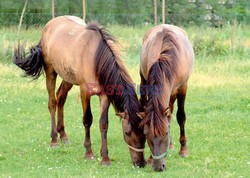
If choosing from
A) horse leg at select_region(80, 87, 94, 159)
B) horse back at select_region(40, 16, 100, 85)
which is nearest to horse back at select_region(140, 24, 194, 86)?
horse back at select_region(40, 16, 100, 85)

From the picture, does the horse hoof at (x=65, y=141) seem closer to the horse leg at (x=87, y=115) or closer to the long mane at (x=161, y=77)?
the horse leg at (x=87, y=115)

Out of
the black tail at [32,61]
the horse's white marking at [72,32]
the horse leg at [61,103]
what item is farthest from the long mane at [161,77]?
the black tail at [32,61]

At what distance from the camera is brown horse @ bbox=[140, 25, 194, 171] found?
20.7ft

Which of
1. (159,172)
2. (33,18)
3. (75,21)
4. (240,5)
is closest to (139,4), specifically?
(33,18)

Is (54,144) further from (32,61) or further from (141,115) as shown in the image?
(141,115)

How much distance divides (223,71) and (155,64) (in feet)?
25.5

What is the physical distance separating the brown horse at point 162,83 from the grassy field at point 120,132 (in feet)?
1.25

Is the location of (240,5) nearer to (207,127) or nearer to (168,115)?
(207,127)

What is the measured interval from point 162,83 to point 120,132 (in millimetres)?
2696

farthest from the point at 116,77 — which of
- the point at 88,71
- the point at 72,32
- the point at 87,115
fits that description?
the point at 72,32

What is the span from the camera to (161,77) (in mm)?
6602

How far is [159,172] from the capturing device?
6.44 m

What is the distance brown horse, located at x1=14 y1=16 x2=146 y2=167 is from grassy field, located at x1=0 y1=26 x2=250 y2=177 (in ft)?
1.12

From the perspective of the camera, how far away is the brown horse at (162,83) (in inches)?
248
